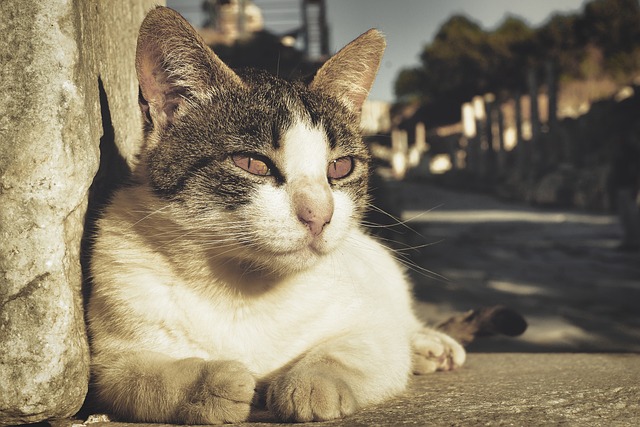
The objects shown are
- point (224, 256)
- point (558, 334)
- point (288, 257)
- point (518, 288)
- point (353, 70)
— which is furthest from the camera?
point (518, 288)

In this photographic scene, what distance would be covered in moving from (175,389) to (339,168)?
2.92ft

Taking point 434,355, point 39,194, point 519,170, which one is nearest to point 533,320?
point 434,355

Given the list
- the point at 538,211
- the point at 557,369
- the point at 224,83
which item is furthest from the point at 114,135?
the point at 538,211

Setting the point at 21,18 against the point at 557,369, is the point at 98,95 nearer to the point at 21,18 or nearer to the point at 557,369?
the point at 21,18

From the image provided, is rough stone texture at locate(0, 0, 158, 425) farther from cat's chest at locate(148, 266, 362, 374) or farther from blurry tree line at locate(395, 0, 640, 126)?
blurry tree line at locate(395, 0, 640, 126)

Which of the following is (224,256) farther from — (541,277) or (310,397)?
(541,277)

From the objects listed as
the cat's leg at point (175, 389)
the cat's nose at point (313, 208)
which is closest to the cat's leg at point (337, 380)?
the cat's leg at point (175, 389)

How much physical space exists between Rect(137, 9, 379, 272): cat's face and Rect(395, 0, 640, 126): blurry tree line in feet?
74.0

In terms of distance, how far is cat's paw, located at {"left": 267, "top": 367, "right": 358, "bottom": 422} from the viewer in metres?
1.66

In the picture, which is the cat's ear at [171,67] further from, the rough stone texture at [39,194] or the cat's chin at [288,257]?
the cat's chin at [288,257]

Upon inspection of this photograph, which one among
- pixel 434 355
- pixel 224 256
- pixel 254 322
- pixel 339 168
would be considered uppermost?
pixel 339 168

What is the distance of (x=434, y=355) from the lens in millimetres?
2586

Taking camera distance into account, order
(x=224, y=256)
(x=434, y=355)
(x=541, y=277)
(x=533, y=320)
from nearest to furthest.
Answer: (x=224, y=256) → (x=434, y=355) → (x=533, y=320) → (x=541, y=277)

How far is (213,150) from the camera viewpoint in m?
1.97
